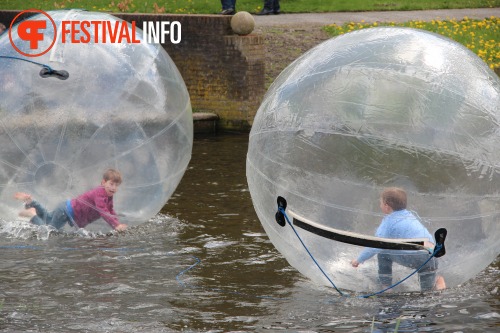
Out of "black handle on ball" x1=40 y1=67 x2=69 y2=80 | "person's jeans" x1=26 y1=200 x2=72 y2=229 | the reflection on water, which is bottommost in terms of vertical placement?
the reflection on water

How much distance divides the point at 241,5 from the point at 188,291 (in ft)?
45.9

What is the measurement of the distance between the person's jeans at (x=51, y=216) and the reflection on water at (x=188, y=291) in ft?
0.39

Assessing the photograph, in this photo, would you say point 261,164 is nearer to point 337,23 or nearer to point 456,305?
point 456,305

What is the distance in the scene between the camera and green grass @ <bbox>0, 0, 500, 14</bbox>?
20.6m

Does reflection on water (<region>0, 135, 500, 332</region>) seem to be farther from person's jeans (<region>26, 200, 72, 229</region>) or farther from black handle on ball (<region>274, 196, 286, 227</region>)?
black handle on ball (<region>274, 196, 286, 227</region>)

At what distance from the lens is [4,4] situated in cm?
2144

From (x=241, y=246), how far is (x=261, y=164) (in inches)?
70.8

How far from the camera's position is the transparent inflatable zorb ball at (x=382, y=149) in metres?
6.80

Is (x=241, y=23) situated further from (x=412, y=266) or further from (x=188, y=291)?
(x=412, y=266)

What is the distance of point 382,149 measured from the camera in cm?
680

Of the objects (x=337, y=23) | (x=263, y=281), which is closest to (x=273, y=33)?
(x=337, y=23)

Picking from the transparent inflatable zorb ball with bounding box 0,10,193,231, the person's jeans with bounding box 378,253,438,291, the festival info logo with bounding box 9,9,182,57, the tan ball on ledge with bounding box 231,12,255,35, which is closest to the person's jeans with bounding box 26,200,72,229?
the transparent inflatable zorb ball with bounding box 0,10,193,231

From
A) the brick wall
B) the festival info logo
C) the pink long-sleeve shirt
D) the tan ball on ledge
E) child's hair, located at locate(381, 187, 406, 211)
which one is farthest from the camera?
the brick wall

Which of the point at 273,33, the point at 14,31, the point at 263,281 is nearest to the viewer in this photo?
the point at 263,281
